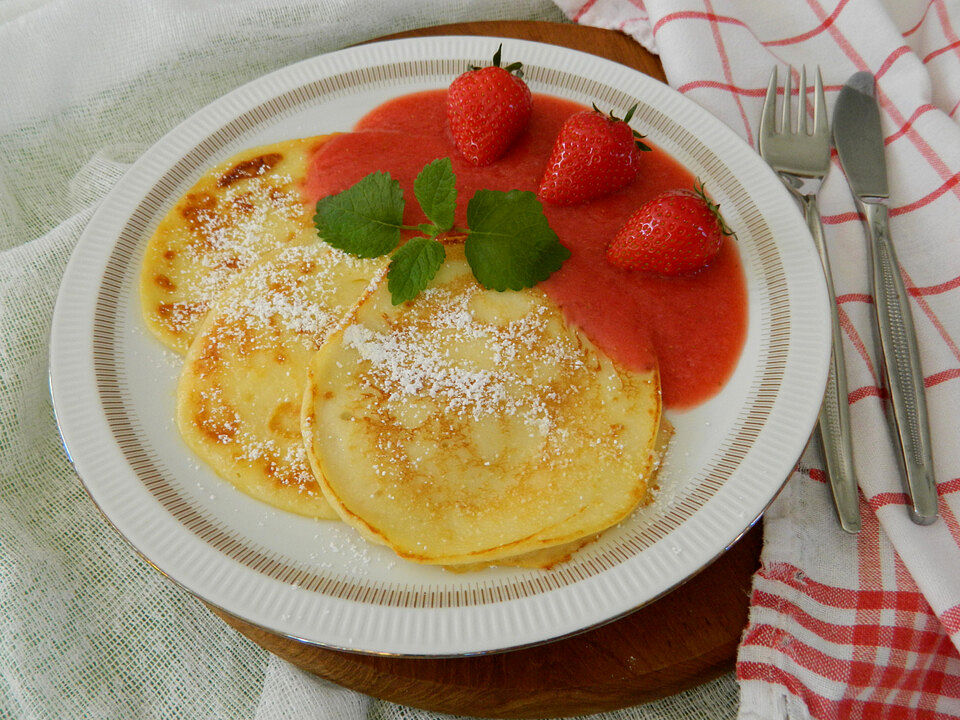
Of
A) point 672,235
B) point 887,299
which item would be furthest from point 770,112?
point 672,235

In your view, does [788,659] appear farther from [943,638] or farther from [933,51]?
[933,51]

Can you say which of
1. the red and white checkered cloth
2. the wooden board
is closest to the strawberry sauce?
the red and white checkered cloth

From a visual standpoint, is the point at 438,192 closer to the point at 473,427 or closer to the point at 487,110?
the point at 487,110

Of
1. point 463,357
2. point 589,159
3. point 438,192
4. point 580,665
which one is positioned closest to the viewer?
point 580,665

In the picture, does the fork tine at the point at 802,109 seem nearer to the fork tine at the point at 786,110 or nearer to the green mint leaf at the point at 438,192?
the fork tine at the point at 786,110

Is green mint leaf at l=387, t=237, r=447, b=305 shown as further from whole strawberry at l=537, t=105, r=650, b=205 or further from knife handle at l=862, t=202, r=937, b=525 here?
knife handle at l=862, t=202, r=937, b=525
